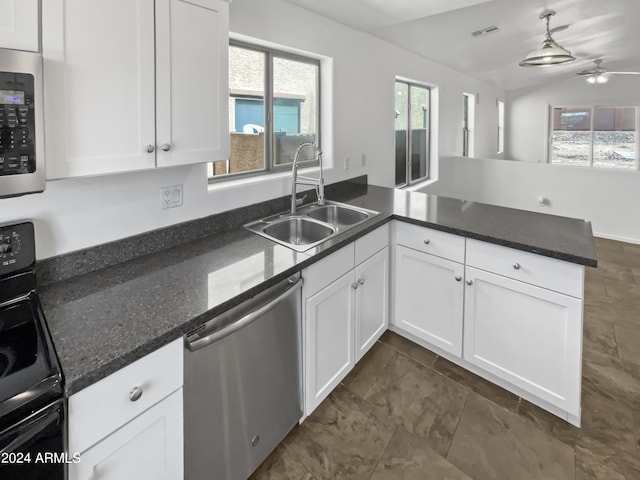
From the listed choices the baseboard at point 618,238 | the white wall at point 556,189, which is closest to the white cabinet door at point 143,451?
the white wall at point 556,189

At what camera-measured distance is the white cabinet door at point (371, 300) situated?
209 cm

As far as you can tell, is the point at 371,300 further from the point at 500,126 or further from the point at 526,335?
the point at 500,126

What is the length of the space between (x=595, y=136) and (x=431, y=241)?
25.7ft

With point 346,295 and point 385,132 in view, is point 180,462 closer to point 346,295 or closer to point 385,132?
point 346,295

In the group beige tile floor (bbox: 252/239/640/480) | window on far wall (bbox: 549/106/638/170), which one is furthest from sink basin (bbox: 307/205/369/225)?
window on far wall (bbox: 549/106/638/170)

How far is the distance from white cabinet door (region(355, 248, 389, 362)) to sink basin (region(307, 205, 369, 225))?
0.29m

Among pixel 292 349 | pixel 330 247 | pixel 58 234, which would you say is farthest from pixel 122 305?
pixel 330 247

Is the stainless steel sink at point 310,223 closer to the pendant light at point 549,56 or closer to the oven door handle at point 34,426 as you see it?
the oven door handle at point 34,426

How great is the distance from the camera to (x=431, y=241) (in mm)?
2148

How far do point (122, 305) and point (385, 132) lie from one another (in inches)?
112

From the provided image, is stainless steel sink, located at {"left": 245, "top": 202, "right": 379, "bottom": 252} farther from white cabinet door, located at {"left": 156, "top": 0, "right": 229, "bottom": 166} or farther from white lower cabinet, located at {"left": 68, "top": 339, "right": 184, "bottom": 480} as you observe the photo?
white lower cabinet, located at {"left": 68, "top": 339, "right": 184, "bottom": 480}

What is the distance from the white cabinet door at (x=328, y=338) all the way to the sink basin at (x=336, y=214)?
1.79 feet

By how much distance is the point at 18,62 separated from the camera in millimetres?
939

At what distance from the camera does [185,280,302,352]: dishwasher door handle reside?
116cm
